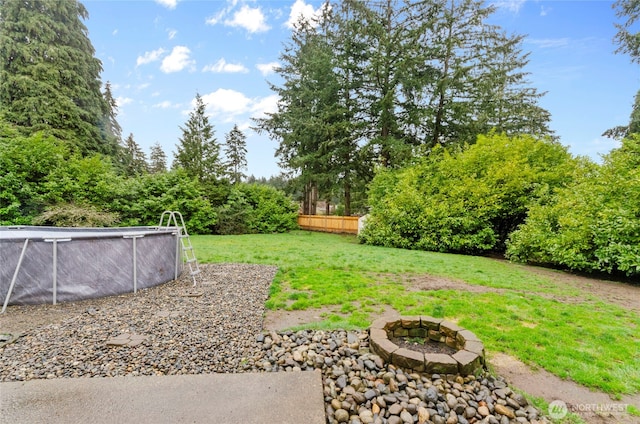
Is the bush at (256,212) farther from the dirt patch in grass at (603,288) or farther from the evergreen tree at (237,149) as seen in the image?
the evergreen tree at (237,149)

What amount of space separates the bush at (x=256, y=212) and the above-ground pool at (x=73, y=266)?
31.1 ft

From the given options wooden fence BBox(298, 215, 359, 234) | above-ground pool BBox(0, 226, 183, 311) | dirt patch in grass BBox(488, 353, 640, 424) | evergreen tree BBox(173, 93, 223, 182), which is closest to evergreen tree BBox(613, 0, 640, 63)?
wooden fence BBox(298, 215, 359, 234)

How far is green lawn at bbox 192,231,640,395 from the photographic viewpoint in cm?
246

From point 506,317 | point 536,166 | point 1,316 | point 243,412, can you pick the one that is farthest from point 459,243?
point 1,316

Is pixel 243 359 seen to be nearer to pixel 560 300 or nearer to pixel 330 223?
pixel 560 300

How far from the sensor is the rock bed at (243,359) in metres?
1.86

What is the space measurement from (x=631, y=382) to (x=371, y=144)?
42.3 feet

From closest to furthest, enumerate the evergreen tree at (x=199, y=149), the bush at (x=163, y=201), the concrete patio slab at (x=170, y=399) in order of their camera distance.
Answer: the concrete patio slab at (x=170, y=399) → the bush at (x=163, y=201) → the evergreen tree at (x=199, y=149)

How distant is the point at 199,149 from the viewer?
618 inches

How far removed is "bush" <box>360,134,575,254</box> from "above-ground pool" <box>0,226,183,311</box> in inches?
321

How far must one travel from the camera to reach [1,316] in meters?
3.32

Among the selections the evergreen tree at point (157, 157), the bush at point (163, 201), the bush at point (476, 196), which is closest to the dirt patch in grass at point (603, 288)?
the bush at point (476, 196)

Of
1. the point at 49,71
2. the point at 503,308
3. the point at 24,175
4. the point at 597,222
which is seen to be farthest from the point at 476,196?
the point at 49,71

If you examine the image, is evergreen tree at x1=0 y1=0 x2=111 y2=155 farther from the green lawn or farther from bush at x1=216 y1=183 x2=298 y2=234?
the green lawn
